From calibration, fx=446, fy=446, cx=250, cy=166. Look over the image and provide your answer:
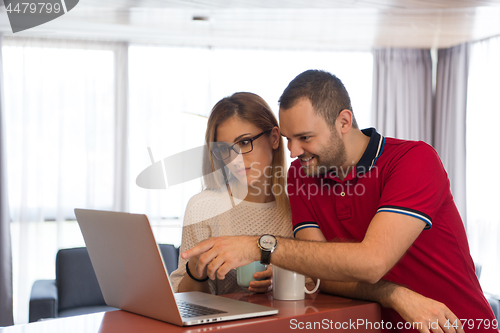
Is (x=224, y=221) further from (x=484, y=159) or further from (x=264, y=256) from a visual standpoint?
(x=484, y=159)

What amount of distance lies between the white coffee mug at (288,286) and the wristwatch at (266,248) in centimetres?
7

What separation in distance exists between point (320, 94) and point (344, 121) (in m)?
0.14

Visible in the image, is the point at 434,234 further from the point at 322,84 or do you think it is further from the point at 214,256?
the point at 214,256

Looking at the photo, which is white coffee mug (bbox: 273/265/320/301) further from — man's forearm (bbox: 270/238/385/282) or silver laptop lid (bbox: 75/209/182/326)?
silver laptop lid (bbox: 75/209/182/326)

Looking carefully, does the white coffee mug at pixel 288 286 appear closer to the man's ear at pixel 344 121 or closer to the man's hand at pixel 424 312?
the man's hand at pixel 424 312

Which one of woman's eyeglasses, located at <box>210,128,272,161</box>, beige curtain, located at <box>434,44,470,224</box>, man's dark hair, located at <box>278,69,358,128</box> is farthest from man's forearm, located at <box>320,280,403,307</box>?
beige curtain, located at <box>434,44,470,224</box>

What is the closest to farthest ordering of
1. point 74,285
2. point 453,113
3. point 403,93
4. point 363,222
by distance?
point 363,222
point 74,285
point 453,113
point 403,93

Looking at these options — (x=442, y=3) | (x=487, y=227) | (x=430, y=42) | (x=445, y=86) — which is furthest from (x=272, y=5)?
(x=487, y=227)

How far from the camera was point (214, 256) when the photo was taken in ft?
3.67

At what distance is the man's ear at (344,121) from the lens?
1.51 m

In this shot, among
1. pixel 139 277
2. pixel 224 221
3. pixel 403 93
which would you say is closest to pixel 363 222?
pixel 224 221

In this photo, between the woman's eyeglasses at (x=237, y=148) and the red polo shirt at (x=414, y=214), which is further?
the woman's eyeglasses at (x=237, y=148)

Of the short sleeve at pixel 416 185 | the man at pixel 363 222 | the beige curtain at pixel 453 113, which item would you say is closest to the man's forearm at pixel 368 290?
the man at pixel 363 222

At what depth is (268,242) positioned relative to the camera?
119cm
